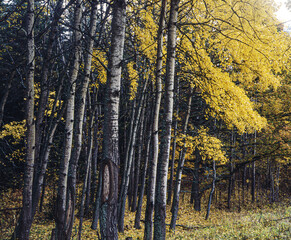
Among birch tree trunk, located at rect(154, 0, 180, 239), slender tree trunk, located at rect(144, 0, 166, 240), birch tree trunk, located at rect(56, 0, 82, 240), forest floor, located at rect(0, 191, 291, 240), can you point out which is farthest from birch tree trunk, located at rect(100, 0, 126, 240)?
forest floor, located at rect(0, 191, 291, 240)

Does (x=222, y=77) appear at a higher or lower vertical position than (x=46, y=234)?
higher

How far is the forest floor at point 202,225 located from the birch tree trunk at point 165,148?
2.47 metres

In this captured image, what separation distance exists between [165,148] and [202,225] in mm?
9341

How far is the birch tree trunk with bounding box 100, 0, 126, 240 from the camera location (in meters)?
3.06

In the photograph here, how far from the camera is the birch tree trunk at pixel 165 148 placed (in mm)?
4762

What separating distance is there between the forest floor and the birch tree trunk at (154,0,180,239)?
2469mm

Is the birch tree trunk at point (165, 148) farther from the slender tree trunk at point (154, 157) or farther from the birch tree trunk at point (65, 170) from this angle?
the birch tree trunk at point (65, 170)

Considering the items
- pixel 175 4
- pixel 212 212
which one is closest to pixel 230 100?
pixel 175 4

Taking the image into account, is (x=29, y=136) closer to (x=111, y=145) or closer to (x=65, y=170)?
(x=65, y=170)

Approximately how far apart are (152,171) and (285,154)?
1086 cm

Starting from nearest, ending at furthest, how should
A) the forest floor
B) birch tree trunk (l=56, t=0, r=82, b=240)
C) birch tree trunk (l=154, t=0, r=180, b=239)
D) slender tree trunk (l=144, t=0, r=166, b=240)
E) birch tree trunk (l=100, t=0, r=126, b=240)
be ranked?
birch tree trunk (l=100, t=0, r=126, b=240) < birch tree trunk (l=154, t=0, r=180, b=239) < birch tree trunk (l=56, t=0, r=82, b=240) < slender tree trunk (l=144, t=0, r=166, b=240) < the forest floor

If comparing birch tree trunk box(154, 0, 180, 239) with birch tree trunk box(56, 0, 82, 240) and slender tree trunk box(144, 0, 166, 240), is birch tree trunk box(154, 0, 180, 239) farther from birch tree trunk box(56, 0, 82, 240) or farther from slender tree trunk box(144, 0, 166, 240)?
birch tree trunk box(56, 0, 82, 240)

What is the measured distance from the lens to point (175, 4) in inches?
199

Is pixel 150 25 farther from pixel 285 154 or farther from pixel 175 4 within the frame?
pixel 285 154
